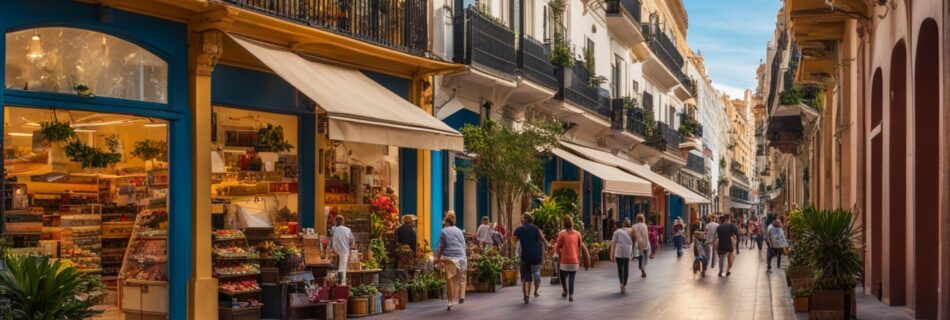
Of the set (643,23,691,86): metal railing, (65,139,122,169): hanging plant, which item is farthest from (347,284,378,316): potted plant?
(643,23,691,86): metal railing

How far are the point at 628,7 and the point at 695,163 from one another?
28.3 meters

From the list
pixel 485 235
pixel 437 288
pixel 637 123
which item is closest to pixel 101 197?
pixel 437 288

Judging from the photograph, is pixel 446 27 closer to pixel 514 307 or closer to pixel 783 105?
pixel 514 307

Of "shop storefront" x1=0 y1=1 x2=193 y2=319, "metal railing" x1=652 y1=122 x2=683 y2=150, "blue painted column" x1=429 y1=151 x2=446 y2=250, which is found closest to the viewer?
"shop storefront" x1=0 y1=1 x2=193 y2=319

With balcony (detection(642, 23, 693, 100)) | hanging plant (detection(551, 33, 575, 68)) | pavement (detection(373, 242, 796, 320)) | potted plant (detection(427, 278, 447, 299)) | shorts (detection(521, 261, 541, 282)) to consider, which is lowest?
pavement (detection(373, 242, 796, 320))

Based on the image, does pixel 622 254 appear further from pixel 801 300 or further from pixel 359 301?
pixel 359 301

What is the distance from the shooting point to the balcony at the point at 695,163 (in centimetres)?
6347

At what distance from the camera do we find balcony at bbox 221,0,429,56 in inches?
627

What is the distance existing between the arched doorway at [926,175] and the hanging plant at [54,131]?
10319mm

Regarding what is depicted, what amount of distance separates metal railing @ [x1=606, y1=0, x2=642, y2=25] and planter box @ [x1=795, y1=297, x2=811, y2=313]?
2183cm

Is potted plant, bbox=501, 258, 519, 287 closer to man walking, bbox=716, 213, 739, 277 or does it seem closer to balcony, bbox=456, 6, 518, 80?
balcony, bbox=456, 6, 518, 80

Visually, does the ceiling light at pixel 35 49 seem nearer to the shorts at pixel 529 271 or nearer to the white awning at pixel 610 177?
the shorts at pixel 529 271

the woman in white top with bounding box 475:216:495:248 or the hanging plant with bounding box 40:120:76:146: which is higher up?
the hanging plant with bounding box 40:120:76:146

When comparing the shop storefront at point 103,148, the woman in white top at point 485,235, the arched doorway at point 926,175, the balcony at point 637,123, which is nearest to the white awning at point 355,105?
the shop storefront at point 103,148
